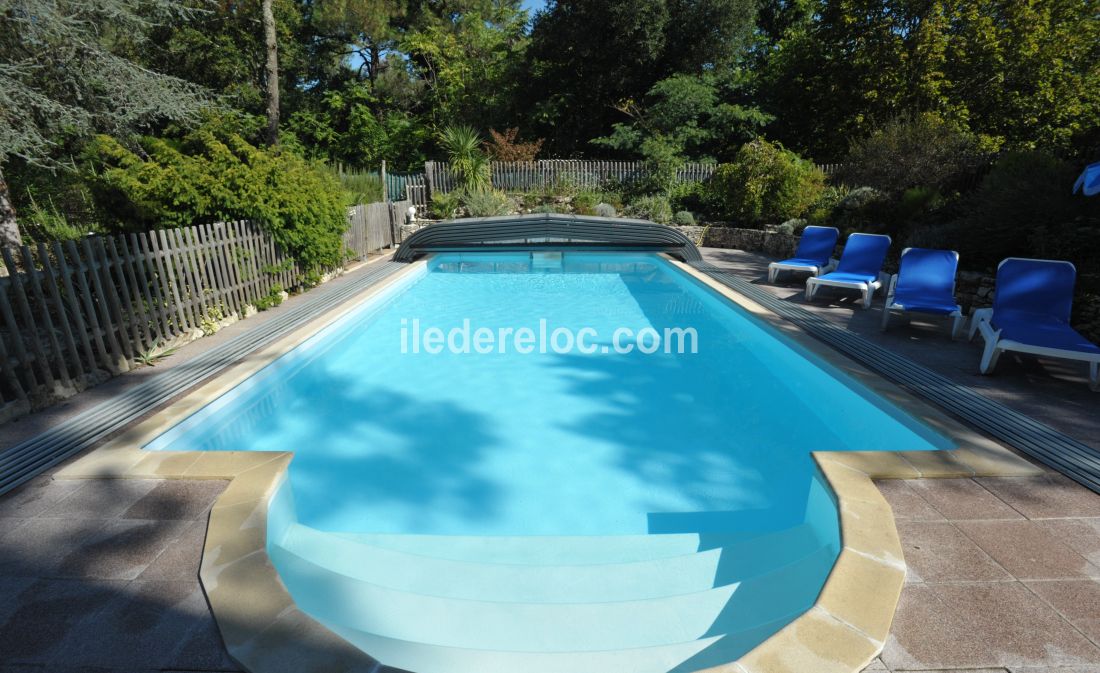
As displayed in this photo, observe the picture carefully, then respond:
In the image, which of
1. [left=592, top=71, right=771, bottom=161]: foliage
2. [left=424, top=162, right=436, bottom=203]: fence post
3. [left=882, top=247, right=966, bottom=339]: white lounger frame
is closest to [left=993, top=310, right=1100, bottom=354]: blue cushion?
[left=882, top=247, right=966, bottom=339]: white lounger frame

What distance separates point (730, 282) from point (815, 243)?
156cm

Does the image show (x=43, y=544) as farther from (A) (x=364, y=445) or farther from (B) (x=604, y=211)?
(B) (x=604, y=211)

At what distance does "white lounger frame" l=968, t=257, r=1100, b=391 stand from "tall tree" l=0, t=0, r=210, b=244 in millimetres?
12483

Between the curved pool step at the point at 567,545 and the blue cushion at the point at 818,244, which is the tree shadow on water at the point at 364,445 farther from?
the blue cushion at the point at 818,244

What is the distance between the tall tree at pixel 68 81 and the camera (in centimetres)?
891

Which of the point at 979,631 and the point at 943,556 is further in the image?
the point at 943,556

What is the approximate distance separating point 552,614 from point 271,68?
18.5 metres

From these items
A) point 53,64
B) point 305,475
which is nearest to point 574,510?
point 305,475

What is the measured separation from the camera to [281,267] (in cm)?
707

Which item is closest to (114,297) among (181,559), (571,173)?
(181,559)

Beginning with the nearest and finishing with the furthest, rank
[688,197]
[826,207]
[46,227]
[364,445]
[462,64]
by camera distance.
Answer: [364,445] → [46,227] → [826,207] → [688,197] → [462,64]

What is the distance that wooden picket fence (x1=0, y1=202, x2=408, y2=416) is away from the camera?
3.77 metres

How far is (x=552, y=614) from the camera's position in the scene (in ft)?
7.45

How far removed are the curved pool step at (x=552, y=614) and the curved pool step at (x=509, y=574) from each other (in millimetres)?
166
